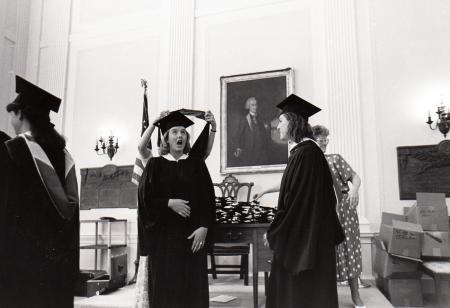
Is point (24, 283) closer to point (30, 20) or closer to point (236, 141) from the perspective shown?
point (236, 141)

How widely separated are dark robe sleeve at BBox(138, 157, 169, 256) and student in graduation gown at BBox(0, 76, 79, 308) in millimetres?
870

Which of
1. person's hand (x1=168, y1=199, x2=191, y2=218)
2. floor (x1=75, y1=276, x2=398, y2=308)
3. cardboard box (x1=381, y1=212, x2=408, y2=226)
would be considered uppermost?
person's hand (x1=168, y1=199, x2=191, y2=218)

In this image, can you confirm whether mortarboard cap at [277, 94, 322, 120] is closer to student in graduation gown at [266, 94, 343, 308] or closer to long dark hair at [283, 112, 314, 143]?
long dark hair at [283, 112, 314, 143]

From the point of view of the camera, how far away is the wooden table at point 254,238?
14.6 feet

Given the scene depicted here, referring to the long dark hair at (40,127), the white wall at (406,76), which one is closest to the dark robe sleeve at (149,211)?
the long dark hair at (40,127)

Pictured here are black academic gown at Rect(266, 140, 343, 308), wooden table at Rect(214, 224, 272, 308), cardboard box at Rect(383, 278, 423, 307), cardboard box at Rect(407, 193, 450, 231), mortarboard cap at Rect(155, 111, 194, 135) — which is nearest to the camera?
black academic gown at Rect(266, 140, 343, 308)

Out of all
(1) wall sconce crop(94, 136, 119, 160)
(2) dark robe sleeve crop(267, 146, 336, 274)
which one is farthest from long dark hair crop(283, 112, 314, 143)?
(1) wall sconce crop(94, 136, 119, 160)

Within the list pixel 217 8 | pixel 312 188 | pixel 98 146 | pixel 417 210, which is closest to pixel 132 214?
pixel 98 146

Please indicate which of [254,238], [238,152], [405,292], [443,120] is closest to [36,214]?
[254,238]

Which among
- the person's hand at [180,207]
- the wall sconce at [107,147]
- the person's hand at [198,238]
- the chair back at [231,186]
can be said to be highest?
the wall sconce at [107,147]

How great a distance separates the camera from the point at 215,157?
7.43 meters

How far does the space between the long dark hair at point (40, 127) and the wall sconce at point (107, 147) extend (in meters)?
5.55

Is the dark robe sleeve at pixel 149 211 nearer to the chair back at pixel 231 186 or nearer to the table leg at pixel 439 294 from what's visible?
the table leg at pixel 439 294

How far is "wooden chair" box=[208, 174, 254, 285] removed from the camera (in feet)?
20.2
